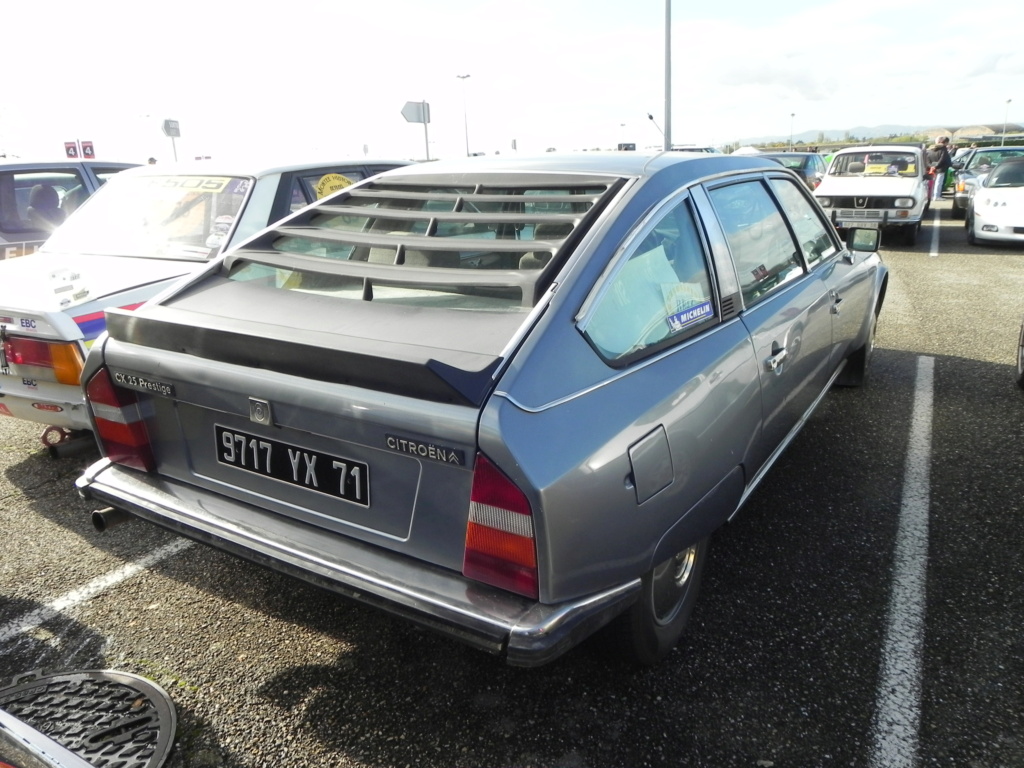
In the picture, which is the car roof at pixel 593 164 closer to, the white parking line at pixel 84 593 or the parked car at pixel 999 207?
the white parking line at pixel 84 593

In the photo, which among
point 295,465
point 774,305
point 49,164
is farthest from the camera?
point 49,164

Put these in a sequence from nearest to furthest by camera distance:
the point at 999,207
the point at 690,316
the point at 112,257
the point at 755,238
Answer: the point at 690,316
the point at 755,238
the point at 112,257
the point at 999,207

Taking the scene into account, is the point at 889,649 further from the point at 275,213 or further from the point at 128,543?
the point at 275,213

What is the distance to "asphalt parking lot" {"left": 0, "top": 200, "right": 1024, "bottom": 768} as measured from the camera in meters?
2.14

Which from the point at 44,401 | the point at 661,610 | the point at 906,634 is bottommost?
the point at 906,634

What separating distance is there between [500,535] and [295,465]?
0.70m

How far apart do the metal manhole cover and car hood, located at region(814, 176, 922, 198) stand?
12.2m

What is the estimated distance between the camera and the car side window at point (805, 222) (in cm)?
352

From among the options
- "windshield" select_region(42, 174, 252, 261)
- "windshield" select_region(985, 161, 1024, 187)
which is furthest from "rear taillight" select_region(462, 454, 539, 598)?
"windshield" select_region(985, 161, 1024, 187)

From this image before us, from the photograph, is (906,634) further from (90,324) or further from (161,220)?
(161,220)

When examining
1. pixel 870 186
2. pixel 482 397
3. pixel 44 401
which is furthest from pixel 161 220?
pixel 870 186

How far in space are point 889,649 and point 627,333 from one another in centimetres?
146

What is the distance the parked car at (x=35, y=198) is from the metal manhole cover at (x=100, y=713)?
4716 mm

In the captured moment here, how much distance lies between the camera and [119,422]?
2461 millimetres
